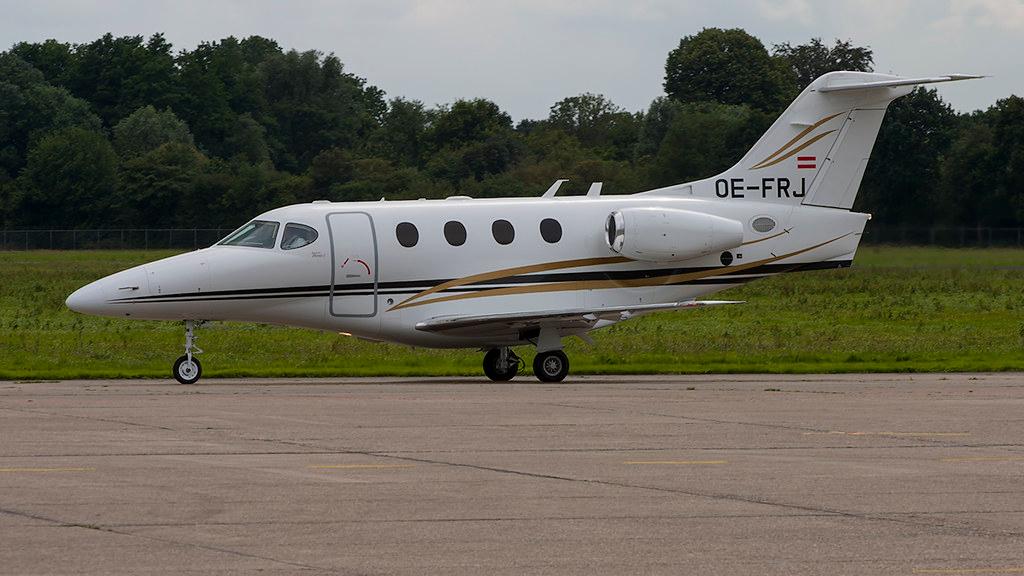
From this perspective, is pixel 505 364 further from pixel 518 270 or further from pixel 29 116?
pixel 29 116

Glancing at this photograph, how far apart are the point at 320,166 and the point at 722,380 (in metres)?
64.1

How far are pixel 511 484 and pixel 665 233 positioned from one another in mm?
13283

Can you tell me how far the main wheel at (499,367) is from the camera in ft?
90.7

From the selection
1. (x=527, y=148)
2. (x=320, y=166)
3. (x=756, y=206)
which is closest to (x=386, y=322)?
(x=756, y=206)

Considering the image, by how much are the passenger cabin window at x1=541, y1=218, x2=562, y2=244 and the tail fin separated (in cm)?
264

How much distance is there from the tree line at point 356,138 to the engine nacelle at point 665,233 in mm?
20046

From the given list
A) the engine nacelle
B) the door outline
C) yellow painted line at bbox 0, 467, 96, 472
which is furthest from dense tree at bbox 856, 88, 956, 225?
yellow painted line at bbox 0, 467, 96, 472

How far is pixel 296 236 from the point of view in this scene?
2631cm

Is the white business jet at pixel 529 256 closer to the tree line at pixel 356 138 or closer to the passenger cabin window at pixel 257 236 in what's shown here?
the passenger cabin window at pixel 257 236

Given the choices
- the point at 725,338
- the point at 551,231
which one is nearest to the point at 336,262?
A: the point at 551,231

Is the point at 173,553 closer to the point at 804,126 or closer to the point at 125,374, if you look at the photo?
the point at 125,374

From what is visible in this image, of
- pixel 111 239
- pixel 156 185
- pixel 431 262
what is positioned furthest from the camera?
pixel 156 185

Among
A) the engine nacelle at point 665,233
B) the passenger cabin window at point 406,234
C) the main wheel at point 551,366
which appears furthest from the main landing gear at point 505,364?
the passenger cabin window at point 406,234

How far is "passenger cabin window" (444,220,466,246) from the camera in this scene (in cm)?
2694
